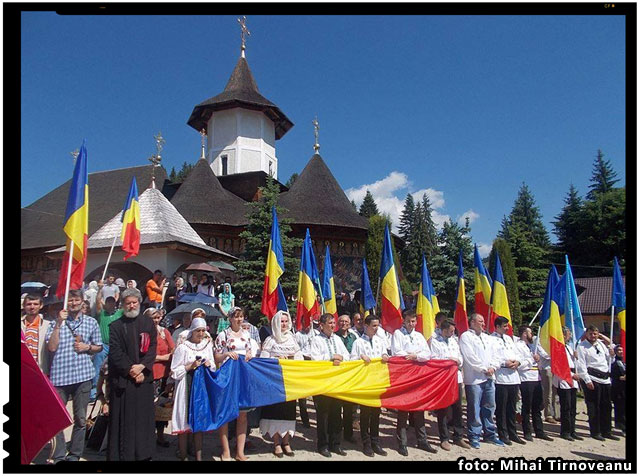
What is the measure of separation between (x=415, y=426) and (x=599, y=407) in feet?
12.5

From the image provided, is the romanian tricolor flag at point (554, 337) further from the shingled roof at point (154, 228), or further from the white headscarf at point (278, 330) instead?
the shingled roof at point (154, 228)

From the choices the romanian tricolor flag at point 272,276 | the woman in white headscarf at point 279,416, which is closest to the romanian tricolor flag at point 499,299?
the romanian tricolor flag at point 272,276

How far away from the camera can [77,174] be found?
6.83m

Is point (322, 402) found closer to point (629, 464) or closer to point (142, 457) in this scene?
point (142, 457)

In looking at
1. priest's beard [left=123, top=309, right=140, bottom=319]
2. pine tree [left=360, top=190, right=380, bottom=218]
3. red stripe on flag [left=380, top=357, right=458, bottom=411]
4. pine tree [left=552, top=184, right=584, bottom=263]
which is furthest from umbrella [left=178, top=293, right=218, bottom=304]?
pine tree [left=360, top=190, right=380, bottom=218]

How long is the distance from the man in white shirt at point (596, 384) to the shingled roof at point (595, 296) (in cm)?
2913

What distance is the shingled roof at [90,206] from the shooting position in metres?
26.4

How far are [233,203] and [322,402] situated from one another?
75.5ft

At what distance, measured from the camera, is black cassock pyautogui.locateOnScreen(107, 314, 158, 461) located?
19.4ft

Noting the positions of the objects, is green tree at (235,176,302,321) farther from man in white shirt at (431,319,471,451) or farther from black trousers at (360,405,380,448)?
black trousers at (360,405,380,448)

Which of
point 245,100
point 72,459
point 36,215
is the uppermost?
point 245,100

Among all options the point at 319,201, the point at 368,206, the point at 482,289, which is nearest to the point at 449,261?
the point at 319,201

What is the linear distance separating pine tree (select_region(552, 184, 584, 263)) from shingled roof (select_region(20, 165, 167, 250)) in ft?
128

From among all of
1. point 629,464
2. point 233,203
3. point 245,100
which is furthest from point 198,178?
point 629,464
